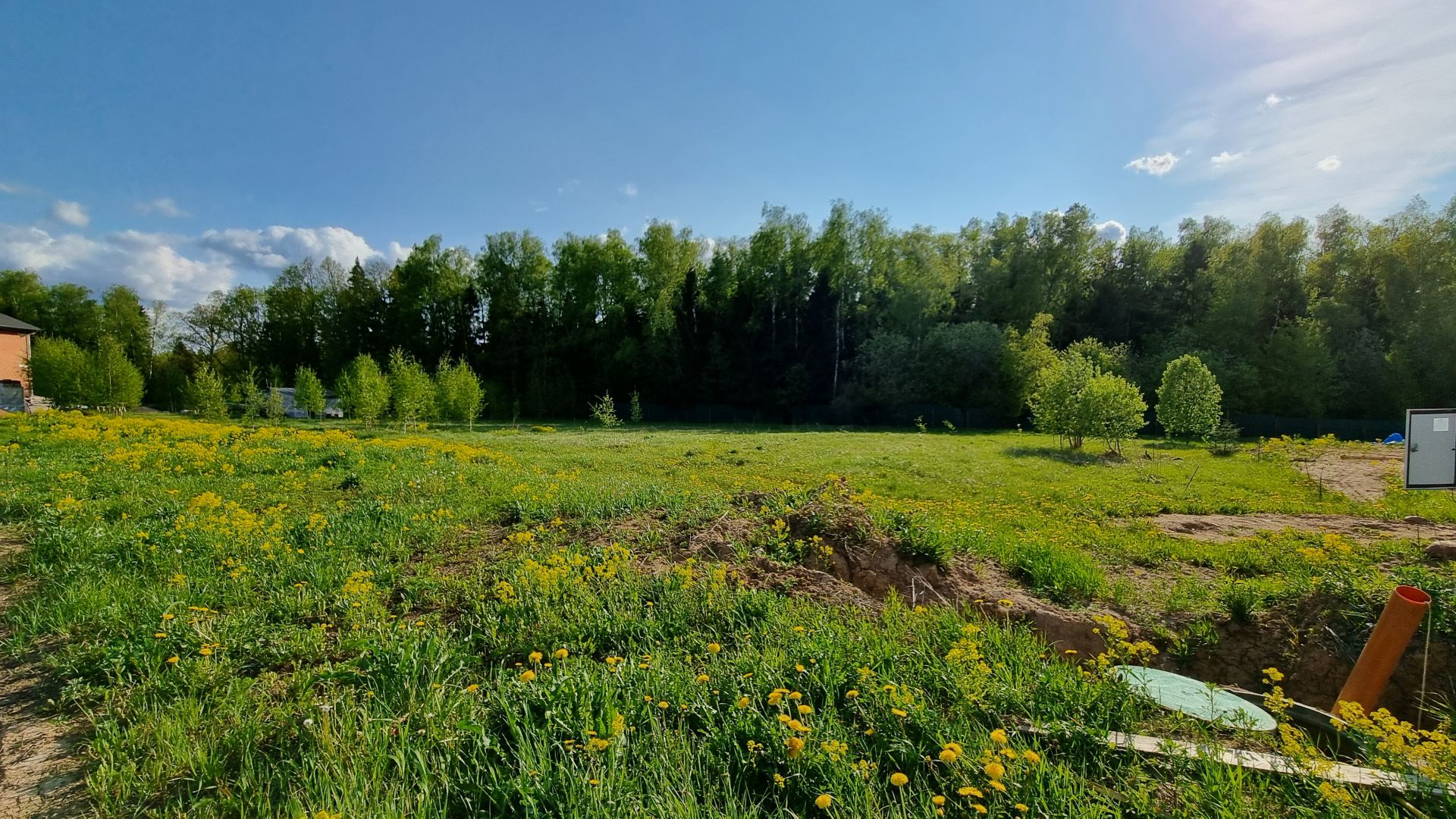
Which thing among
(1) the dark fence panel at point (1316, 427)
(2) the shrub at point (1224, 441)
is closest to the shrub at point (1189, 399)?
(2) the shrub at point (1224, 441)

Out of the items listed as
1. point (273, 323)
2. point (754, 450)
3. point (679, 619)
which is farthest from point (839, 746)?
point (273, 323)

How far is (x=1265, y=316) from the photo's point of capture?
40.2 metres

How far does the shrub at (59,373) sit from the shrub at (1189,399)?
182 feet

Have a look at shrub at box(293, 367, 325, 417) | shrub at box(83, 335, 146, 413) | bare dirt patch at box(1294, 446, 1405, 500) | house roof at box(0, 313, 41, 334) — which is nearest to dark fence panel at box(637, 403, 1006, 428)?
bare dirt patch at box(1294, 446, 1405, 500)

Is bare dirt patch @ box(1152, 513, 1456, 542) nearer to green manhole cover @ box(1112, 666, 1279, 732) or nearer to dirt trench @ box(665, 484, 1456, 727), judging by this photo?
dirt trench @ box(665, 484, 1456, 727)

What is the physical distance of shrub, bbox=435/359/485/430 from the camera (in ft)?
111

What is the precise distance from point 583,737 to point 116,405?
4654 centimetres

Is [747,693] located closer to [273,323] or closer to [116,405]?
[116,405]

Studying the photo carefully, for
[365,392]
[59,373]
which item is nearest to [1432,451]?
[365,392]

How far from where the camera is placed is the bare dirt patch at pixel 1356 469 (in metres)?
12.4

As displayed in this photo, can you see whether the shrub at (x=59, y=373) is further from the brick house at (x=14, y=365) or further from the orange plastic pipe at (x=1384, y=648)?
the orange plastic pipe at (x=1384, y=648)

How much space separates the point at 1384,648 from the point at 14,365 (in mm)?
57903

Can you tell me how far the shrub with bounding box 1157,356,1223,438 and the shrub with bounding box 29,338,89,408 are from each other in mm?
55581

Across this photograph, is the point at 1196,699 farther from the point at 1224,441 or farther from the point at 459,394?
the point at 459,394
